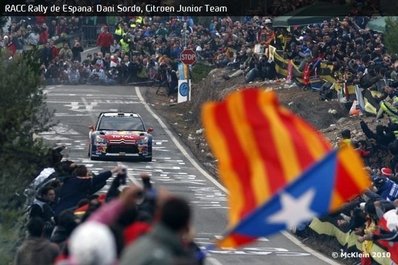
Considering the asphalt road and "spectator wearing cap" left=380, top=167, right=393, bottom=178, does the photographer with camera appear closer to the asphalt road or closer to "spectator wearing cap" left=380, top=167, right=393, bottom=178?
the asphalt road

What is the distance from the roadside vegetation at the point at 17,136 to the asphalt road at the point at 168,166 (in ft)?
20.3

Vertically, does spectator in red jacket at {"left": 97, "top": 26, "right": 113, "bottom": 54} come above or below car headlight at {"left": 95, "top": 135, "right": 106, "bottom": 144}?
above

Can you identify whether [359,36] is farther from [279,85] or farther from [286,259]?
[286,259]

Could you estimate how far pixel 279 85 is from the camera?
138 ft

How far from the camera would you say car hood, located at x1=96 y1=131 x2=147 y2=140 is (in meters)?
37.8

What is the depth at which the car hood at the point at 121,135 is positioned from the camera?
37.8m

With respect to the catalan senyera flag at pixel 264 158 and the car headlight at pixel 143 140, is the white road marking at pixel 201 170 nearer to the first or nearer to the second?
the car headlight at pixel 143 140

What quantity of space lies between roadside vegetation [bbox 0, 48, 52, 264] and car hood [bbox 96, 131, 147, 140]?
17.2 metres

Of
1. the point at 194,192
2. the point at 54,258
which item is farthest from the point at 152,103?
the point at 54,258

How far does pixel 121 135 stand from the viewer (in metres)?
38.1

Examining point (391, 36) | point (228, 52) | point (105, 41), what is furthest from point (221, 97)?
point (105, 41)

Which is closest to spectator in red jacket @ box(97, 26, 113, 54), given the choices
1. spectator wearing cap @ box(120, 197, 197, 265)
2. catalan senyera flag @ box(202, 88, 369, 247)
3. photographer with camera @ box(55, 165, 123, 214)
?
photographer with camera @ box(55, 165, 123, 214)

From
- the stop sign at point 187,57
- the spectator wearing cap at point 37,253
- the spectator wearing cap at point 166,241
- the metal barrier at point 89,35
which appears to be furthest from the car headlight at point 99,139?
the spectator wearing cap at point 166,241

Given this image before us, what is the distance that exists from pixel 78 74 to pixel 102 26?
4.22 m
